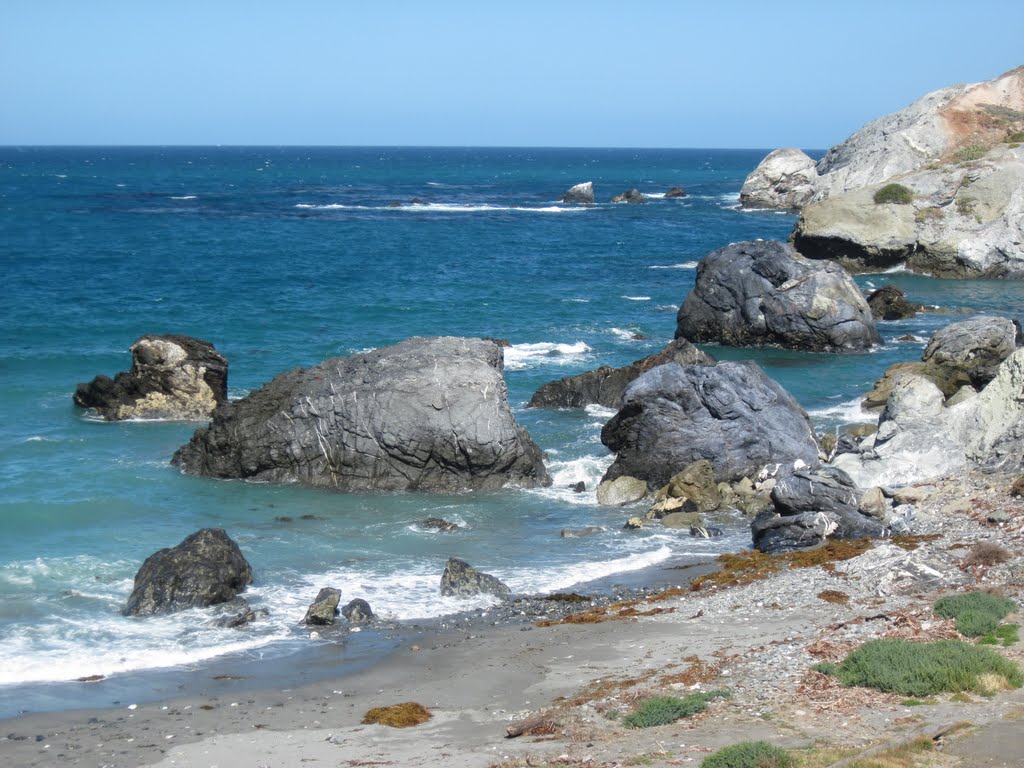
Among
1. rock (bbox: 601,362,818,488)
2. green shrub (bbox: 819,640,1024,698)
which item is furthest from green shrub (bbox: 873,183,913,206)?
green shrub (bbox: 819,640,1024,698)

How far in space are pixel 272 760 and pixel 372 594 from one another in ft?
25.7

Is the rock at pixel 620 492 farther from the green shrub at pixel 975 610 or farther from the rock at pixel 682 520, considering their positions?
the green shrub at pixel 975 610

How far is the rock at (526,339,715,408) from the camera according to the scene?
128ft

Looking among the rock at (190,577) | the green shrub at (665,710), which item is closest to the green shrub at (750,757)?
the green shrub at (665,710)

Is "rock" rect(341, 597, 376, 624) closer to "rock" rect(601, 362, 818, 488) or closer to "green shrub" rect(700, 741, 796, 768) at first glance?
"green shrub" rect(700, 741, 796, 768)

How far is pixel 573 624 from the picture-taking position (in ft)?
68.9

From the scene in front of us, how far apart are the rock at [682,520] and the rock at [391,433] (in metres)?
4.63

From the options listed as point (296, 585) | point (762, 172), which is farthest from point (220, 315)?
point (762, 172)

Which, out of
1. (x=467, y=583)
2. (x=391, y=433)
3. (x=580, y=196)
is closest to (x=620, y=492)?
(x=391, y=433)

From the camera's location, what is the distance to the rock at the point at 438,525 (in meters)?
27.5

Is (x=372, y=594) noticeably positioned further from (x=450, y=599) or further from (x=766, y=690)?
(x=766, y=690)

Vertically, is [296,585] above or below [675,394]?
below

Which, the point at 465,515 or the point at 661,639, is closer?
the point at 661,639

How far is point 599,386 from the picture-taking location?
39.2m
